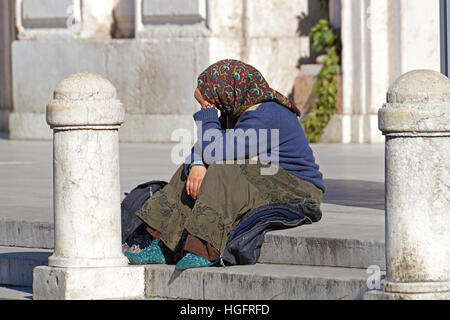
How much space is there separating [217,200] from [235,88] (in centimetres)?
68

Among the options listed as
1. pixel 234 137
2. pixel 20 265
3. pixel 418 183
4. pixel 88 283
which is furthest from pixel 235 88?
pixel 418 183

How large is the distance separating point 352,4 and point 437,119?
7.87 metres

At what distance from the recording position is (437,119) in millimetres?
4723

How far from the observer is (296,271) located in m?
5.51

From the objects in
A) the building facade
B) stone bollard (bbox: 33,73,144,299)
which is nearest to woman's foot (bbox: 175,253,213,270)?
stone bollard (bbox: 33,73,144,299)

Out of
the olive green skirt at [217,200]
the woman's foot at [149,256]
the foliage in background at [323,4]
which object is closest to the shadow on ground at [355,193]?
the olive green skirt at [217,200]

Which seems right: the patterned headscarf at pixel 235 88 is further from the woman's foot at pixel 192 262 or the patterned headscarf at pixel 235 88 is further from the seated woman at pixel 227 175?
the woman's foot at pixel 192 262

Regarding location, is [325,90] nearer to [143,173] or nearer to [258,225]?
[143,173]

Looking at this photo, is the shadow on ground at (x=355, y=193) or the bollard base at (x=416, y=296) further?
the shadow on ground at (x=355, y=193)
